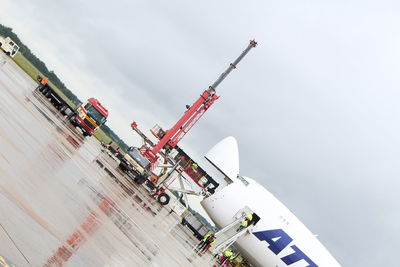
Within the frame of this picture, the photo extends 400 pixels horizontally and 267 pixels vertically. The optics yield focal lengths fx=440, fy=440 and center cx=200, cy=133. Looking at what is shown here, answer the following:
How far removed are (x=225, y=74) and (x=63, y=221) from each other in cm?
3133

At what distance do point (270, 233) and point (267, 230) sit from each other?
26cm

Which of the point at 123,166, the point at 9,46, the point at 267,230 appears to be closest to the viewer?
the point at 267,230

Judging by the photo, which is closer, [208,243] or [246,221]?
[208,243]

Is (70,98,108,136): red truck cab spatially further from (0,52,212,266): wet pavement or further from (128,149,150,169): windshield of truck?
(0,52,212,266): wet pavement

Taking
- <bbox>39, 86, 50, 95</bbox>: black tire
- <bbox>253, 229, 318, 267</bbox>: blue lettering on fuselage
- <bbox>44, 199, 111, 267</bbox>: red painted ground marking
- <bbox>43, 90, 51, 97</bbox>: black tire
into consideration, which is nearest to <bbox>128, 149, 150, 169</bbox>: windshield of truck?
<bbox>43, 90, 51, 97</bbox>: black tire

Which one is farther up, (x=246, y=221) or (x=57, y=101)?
(x=246, y=221)

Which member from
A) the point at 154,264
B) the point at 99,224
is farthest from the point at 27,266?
the point at 154,264

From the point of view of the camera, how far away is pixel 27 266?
6.13m

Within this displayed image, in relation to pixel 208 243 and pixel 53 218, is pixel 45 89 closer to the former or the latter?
pixel 208 243

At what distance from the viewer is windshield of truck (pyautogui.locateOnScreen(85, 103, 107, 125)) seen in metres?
32.3

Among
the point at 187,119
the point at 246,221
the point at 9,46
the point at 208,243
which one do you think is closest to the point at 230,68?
the point at 187,119

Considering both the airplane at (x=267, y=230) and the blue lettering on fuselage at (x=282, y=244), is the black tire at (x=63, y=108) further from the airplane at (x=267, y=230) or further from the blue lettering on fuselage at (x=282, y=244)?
the blue lettering on fuselage at (x=282, y=244)

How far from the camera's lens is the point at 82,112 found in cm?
3167

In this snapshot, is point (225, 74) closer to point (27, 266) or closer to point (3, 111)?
point (3, 111)
